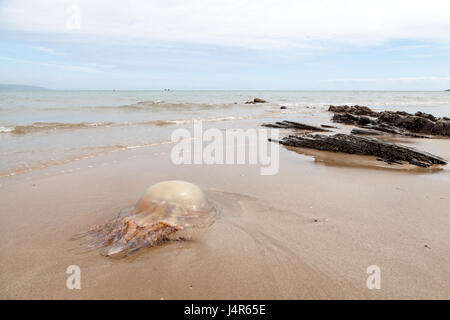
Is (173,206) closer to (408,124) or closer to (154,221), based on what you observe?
(154,221)

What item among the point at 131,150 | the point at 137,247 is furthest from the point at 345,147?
the point at 137,247

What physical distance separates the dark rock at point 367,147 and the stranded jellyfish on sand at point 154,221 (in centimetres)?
530

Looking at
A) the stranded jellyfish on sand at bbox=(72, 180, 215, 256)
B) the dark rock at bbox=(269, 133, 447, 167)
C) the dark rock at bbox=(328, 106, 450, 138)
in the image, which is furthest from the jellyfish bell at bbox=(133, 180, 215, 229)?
the dark rock at bbox=(328, 106, 450, 138)

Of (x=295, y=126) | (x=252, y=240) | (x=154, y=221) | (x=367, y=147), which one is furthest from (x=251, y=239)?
(x=295, y=126)

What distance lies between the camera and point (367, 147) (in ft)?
24.4

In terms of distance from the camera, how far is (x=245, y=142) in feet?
30.9

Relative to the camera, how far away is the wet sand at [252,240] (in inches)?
95.3

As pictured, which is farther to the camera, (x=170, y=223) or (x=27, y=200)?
(x=27, y=200)

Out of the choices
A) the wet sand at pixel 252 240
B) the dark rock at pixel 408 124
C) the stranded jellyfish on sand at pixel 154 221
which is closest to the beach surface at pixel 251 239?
the wet sand at pixel 252 240

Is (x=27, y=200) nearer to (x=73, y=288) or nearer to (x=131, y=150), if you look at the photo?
(x=73, y=288)
